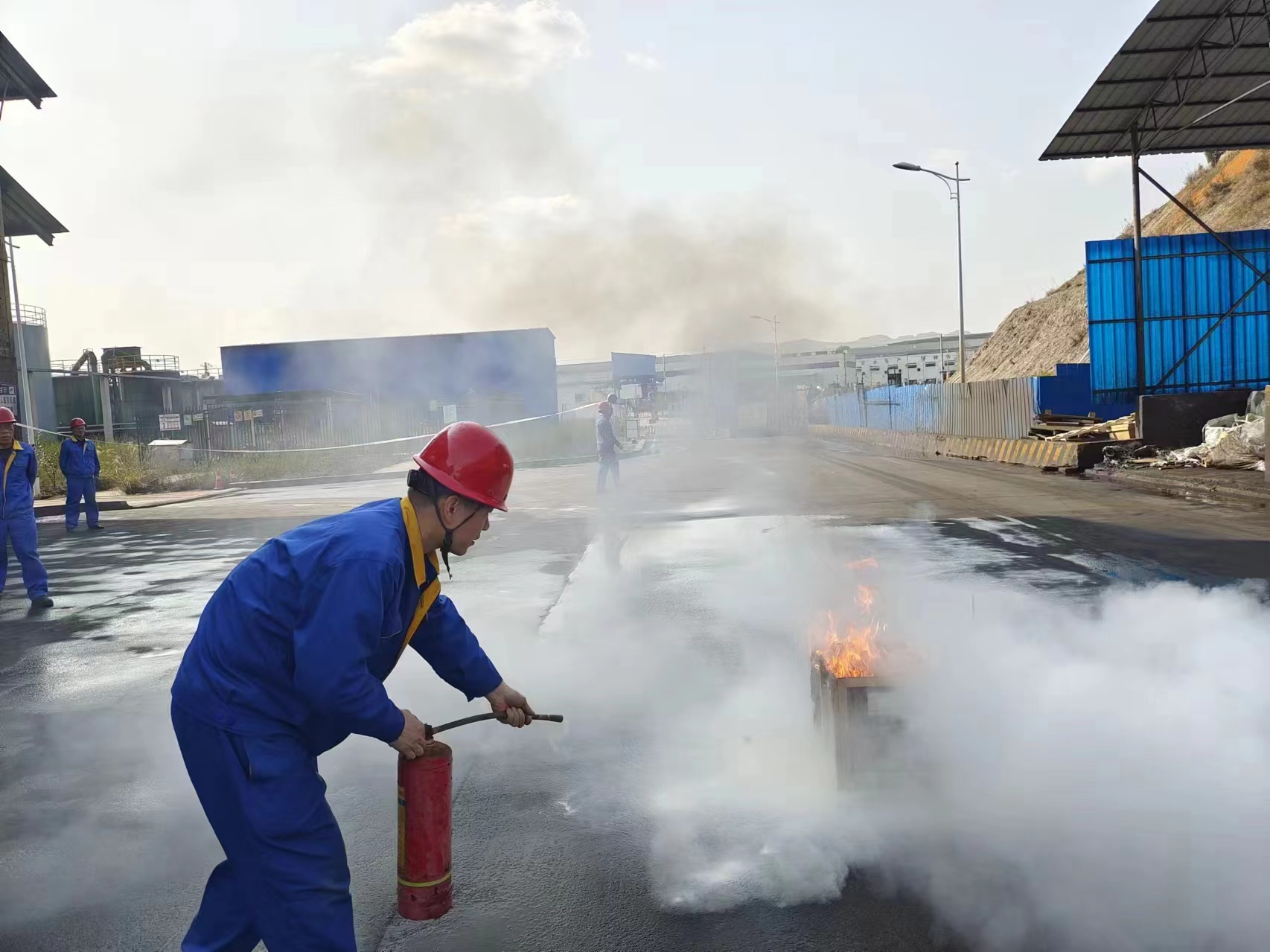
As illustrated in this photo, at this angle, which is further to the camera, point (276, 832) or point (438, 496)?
point (438, 496)

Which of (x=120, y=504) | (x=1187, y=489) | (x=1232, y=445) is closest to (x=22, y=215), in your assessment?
(x=120, y=504)

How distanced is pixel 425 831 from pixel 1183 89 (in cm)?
2032

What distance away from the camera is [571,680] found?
20.0 ft

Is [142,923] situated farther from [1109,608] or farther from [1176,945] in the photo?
[1109,608]

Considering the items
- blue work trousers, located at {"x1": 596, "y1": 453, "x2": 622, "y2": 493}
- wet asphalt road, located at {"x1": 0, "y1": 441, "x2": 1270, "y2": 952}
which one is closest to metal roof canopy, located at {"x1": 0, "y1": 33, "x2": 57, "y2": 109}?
wet asphalt road, located at {"x1": 0, "y1": 441, "x2": 1270, "y2": 952}

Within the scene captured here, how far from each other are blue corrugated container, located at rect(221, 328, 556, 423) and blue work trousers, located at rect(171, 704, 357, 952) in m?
39.1

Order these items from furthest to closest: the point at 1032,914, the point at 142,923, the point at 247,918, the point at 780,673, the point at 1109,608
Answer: the point at 1109,608, the point at 780,673, the point at 142,923, the point at 1032,914, the point at 247,918

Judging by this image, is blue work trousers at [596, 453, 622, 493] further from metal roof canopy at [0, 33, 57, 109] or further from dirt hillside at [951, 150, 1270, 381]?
dirt hillside at [951, 150, 1270, 381]

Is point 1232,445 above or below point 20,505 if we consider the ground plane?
below

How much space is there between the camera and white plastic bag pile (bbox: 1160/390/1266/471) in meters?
17.6

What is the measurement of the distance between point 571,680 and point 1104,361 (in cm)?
1856

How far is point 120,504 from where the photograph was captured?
20.6 metres

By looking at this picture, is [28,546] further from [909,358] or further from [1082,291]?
[909,358]

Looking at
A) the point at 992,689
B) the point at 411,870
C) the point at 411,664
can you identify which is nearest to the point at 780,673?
the point at 992,689
